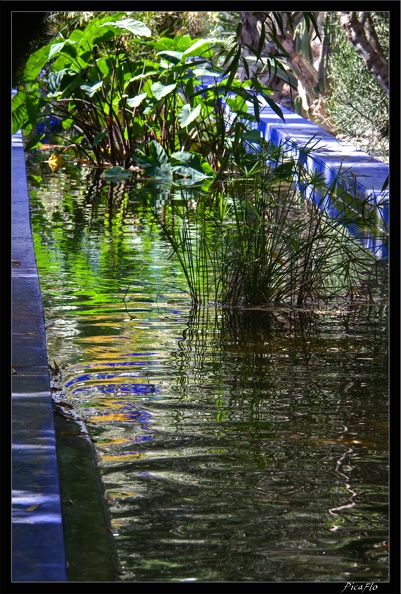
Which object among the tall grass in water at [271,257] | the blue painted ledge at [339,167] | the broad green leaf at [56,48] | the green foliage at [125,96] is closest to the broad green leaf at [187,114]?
the green foliage at [125,96]

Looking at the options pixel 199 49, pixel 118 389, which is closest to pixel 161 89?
pixel 199 49

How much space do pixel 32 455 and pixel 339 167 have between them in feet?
17.1

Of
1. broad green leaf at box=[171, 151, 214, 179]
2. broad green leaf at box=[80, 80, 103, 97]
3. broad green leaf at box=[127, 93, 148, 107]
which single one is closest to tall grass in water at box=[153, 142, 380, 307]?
broad green leaf at box=[171, 151, 214, 179]

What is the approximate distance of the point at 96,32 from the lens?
431 inches

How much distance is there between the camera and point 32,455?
3.38 meters

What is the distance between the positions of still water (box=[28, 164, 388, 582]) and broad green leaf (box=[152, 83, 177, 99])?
3634 millimetres

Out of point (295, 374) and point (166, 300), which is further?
point (166, 300)

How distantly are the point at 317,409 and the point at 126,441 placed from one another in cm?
89

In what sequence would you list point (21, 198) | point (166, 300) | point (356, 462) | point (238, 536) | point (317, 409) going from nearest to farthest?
point (238, 536) < point (356, 462) < point (317, 409) < point (166, 300) < point (21, 198)

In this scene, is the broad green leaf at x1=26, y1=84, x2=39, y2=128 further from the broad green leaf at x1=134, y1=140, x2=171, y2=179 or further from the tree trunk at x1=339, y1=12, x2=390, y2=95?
the tree trunk at x1=339, y1=12, x2=390, y2=95

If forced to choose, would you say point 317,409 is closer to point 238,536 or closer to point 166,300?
point 238,536

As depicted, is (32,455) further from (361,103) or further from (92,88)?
(361,103)
